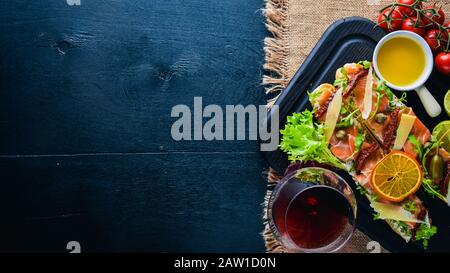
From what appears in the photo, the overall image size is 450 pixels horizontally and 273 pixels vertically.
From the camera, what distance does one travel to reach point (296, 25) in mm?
2223

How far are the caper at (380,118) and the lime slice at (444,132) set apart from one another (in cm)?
21

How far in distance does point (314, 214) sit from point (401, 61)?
74 centimetres

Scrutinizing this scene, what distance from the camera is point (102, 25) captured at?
228 cm

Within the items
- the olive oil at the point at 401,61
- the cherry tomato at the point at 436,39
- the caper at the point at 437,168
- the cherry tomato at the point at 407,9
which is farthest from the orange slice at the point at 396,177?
the cherry tomato at the point at 407,9

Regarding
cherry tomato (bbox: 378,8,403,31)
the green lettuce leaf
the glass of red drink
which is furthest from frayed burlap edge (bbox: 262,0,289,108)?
the glass of red drink

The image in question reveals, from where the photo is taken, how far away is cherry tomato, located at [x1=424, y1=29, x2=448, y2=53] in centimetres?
201

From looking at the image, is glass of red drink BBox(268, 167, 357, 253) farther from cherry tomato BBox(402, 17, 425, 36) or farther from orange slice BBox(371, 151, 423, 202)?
cherry tomato BBox(402, 17, 425, 36)

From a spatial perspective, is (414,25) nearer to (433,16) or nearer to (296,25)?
(433,16)

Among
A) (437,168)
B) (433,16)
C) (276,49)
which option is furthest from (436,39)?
(276,49)

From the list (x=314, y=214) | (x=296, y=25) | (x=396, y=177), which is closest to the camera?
(x=314, y=214)

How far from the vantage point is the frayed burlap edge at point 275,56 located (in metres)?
2.22

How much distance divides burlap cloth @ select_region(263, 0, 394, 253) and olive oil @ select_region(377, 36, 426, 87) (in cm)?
27
